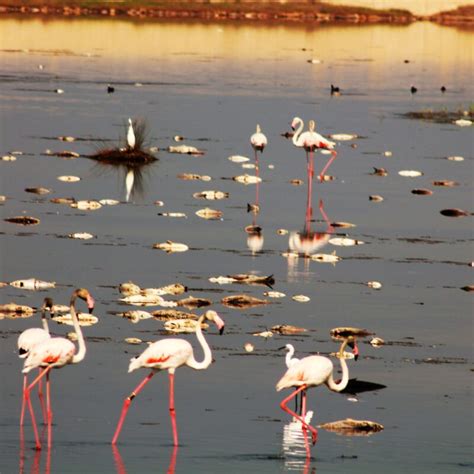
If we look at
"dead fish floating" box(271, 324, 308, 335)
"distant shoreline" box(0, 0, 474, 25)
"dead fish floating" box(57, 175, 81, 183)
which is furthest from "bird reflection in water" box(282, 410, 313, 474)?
"distant shoreline" box(0, 0, 474, 25)

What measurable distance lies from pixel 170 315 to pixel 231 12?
9297 cm

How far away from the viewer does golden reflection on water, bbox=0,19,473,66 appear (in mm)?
76625

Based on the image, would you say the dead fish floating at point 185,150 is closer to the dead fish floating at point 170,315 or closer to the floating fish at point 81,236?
the floating fish at point 81,236

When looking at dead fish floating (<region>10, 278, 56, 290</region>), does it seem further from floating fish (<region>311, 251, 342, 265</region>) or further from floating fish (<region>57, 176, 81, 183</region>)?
floating fish (<region>57, 176, 81, 183</region>)

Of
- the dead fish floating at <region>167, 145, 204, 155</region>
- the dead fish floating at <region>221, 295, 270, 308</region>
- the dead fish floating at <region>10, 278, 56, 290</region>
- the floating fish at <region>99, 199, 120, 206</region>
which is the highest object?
the dead fish floating at <region>10, 278, 56, 290</region>

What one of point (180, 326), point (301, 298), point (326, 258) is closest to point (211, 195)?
point (326, 258)

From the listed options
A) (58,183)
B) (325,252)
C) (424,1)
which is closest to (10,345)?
(325,252)

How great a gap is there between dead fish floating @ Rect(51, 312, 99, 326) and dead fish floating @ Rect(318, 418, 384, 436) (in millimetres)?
4452

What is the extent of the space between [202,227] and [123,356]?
9.11 m

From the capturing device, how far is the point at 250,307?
64.5 feet

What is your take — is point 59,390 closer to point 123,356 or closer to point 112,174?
point 123,356

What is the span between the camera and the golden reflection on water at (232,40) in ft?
251

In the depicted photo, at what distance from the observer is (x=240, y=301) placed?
64.6 ft

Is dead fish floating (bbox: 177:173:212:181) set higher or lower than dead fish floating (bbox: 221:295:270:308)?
lower
